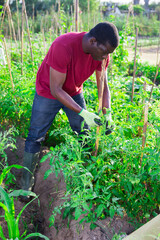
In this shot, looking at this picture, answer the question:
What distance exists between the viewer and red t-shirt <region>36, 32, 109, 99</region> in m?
1.77

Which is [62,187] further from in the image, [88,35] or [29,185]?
[88,35]

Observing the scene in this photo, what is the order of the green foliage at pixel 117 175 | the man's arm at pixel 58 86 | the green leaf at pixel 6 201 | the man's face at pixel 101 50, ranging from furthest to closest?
the man's arm at pixel 58 86 → the man's face at pixel 101 50 → the green foliage at pixel 117 175 → the green leaf at pixel 6 201

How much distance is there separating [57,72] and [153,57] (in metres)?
9.00

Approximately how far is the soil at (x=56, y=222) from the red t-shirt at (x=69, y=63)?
2.65ft

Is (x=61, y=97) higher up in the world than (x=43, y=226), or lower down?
higher up

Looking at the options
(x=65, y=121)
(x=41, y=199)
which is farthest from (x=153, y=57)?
(x=41, y=199)

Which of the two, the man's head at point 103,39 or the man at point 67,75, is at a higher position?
the man's head at point 103,39

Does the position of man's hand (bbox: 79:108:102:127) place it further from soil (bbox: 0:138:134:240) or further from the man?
soil (bbox: 0:138:134:240)

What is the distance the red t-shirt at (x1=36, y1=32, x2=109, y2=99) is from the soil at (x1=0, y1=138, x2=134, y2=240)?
0.81 metres

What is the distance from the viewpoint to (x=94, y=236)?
1707 mm

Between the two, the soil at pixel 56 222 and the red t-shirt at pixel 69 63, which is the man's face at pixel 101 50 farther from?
the soil at pixel 56 222

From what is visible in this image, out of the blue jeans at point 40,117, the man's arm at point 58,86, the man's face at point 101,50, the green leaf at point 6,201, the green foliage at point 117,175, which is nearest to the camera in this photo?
the green leaf at point 6,201

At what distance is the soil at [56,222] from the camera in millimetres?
1734

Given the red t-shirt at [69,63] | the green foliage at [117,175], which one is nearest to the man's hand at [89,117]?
the green foliage at [117,175]
